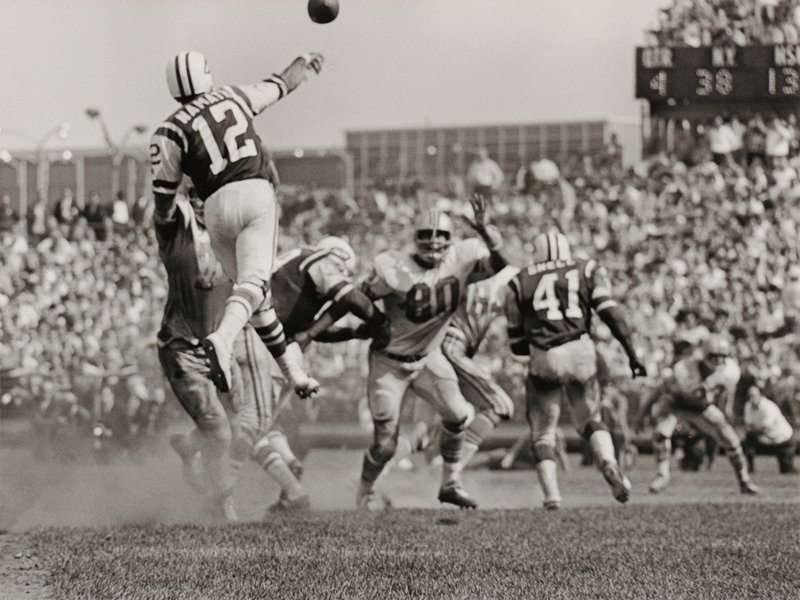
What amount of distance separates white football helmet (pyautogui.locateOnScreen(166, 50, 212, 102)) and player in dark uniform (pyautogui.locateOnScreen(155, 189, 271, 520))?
1.38 metres

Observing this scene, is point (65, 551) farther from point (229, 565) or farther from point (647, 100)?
point (647, 100)

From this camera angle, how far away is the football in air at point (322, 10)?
10.4 meters

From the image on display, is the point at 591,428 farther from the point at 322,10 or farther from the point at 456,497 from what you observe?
the point at 322,10

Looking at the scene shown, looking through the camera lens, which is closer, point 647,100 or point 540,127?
point 647,100

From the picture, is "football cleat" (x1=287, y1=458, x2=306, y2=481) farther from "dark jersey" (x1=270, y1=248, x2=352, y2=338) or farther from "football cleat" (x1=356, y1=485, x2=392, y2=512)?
"dark jersey" (x1=270, y1=248, x2=352, y2=338)

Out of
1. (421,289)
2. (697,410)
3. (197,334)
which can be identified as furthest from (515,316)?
(697,410)

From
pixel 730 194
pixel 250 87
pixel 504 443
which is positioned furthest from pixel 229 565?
pixel 730 194

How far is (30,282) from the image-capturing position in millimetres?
29328

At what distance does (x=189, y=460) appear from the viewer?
1236 centimetres

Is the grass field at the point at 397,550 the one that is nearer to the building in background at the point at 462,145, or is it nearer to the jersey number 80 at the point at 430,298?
the jersey number 80 at the point at 430,298

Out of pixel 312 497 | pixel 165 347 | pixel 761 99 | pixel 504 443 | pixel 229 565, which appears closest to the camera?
pixel 229 565

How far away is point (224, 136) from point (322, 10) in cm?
131

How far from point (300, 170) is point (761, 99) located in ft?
51.4

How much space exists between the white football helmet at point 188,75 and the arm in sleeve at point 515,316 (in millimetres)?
3835
